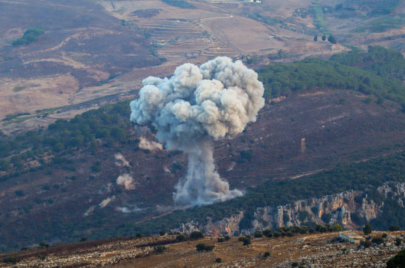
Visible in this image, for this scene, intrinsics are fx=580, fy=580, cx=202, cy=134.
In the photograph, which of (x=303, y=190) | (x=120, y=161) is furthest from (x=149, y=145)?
(x=303, y=190)

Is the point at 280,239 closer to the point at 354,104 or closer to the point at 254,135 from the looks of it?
the point at 254,135

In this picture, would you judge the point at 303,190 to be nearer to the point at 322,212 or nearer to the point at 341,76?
the point at 322,212

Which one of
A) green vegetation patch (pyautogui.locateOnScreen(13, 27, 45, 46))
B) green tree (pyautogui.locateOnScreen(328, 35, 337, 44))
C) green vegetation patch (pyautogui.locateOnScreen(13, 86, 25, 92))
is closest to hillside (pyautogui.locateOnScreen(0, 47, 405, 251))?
green vegetation patch (pyautogui.locateOnScreen(13, 86, 25, 92))

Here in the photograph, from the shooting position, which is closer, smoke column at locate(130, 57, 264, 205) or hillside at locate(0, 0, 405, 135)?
smoke column at locate(130, 57, 264, 205)

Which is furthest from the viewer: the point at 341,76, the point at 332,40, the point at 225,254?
the point at 332,40

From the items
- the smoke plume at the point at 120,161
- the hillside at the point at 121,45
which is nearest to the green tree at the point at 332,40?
the hillside at the point at 121,45

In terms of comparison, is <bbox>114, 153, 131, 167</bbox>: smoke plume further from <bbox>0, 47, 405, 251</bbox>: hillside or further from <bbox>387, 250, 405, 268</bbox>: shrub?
<bbox>387, 250, 405, 268</bbox>: shrub

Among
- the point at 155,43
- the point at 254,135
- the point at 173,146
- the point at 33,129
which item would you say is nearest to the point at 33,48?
the point at 155,43

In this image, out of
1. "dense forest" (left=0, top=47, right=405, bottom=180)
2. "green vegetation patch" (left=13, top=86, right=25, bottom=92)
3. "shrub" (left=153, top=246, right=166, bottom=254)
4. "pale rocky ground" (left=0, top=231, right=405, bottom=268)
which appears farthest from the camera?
"green vegetation patch" (left=13, top=86, right=25, bottom=92)
